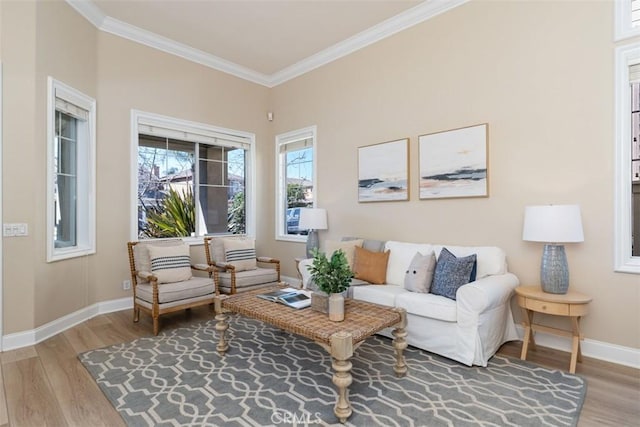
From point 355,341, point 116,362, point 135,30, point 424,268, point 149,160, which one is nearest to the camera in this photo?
point 355,341

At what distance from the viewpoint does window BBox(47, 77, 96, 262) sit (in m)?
3.38

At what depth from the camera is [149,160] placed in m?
4.60

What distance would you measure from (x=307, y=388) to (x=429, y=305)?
1215 millimetres

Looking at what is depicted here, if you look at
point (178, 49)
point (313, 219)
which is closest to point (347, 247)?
point (313, 219)

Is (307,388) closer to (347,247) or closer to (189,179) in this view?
(347,247)

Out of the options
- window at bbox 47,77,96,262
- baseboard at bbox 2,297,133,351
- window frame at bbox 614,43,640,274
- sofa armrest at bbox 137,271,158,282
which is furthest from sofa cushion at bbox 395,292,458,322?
window at bbox 47,77,96,262

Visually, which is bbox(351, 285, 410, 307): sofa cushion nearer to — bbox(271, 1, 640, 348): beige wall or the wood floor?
bbox(271, 1, 640, 348): beige wall

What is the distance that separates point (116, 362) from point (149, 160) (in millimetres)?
2790

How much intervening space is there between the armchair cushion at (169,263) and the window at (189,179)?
72cm

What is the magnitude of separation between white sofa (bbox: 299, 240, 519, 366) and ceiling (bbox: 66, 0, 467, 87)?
279 centimetres

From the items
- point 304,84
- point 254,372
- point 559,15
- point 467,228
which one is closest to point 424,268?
point 467,228

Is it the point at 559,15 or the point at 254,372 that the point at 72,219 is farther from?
the point at 559,15

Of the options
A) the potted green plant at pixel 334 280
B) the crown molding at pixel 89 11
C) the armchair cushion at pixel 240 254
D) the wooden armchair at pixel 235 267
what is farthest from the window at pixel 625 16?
the crown molding at pixel 89 11

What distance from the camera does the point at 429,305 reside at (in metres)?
2.83
